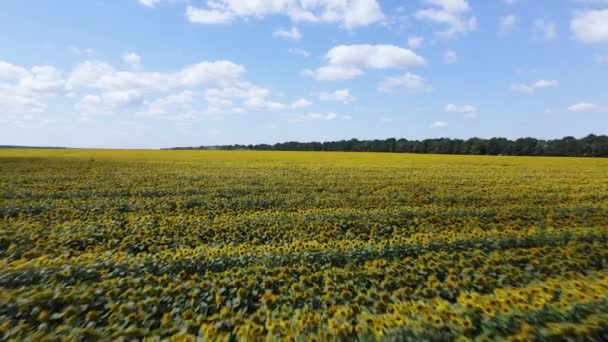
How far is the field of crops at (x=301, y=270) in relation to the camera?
473 cm

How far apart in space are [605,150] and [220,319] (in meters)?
89.6

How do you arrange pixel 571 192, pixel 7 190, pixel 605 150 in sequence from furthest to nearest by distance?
pixel 605 150 < pixel 571 192 < pixel 7 190

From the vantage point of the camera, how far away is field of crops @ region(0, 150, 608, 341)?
15.5 ft

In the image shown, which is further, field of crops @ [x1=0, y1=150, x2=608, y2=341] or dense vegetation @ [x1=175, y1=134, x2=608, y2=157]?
dense vegetation @ [x1=175, y1=134, x2=608, y2=157]

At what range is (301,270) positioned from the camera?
21.5 feet

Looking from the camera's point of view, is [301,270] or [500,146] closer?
[301,270]

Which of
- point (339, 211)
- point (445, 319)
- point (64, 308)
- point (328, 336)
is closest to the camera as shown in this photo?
point (328, 336)

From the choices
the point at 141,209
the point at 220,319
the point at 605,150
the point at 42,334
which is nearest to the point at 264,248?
the point at 220,319

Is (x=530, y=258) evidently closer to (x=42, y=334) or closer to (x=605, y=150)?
(x=42, y=334)

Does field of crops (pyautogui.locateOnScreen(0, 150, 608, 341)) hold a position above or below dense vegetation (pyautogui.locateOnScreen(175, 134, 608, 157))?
below

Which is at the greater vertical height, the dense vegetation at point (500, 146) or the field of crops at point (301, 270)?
the dense vegetation at point (500, 146)

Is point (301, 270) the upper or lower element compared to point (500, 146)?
lower

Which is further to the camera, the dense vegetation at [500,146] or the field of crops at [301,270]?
the dense vegetation at [500,146]

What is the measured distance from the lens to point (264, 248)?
7.87 meters
